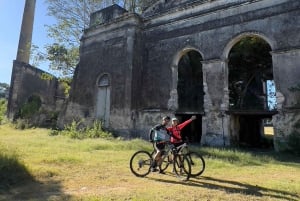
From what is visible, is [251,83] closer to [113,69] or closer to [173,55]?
[173,55]

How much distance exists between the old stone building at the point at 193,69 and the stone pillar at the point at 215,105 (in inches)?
1.7

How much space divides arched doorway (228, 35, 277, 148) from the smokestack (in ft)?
74.3

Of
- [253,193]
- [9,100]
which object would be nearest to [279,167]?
[253,193]

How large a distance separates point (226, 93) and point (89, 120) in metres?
8.25

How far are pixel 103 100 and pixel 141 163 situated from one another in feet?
32.6

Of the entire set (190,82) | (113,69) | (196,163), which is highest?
(113,69)

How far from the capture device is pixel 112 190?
5.45m

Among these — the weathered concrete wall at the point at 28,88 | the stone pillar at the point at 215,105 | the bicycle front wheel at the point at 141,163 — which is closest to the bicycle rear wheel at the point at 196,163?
the bicycle front wheel at the point at 141,163

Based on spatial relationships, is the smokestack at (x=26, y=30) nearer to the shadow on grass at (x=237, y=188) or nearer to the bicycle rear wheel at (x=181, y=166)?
the bicycle rear wheel at (x=181, y=166)

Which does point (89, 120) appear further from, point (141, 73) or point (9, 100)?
point (9, 100)

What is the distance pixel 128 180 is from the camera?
636 cm

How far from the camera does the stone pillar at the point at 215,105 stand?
1255 cm

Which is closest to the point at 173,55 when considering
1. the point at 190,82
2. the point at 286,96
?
the point at 190,82

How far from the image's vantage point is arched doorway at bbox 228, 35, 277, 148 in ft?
54.5
